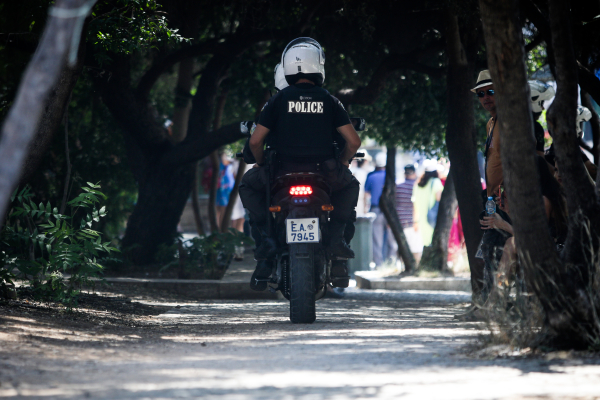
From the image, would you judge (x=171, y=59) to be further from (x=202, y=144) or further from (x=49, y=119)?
(x=49, y=119)

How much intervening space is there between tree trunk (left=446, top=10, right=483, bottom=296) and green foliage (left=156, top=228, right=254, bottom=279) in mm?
3438

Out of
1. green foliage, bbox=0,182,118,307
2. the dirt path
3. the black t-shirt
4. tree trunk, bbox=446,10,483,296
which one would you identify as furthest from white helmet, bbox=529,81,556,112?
green foliage, bbox=0,182,118,307

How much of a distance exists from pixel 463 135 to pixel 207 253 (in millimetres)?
4337

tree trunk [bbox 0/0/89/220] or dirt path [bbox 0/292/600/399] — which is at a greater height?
tree trunk [bbox 0/0/89/220]

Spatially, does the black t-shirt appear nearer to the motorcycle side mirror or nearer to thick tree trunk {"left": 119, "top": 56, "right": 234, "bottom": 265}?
the motorcycle side mirror

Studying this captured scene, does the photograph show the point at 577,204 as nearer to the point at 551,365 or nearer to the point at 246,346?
the point at 551,365

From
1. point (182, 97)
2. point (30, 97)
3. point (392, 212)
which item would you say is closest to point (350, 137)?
point (30, 97)

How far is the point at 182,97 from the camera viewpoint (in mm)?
13750

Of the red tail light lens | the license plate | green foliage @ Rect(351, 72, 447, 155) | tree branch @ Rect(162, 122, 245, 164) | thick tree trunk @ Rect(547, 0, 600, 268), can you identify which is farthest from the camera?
green foliage @ Rect(351, 72, 447, 155)

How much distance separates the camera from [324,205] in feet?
20.9

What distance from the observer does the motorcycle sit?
244 inches

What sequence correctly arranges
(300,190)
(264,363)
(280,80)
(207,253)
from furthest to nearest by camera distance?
(207,253)
(280,80)
(300,190)
(264,363)

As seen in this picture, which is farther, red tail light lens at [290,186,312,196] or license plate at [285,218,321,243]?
red tail light lens at [290,186,312,196]

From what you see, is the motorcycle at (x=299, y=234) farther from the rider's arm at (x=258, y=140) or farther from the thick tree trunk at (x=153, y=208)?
the thick tree trunk at (x=153, y=208)
